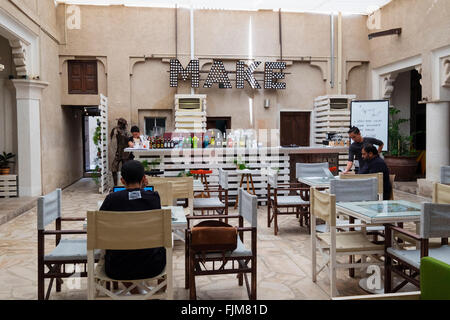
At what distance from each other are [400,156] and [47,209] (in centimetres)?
1120

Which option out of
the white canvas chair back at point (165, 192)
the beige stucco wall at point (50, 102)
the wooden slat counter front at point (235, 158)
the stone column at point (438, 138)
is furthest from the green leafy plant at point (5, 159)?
the stone column at point (438, 138)

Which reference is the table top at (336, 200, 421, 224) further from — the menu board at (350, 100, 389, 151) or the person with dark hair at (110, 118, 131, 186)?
the person with dark hair at (110, 118, 131, 186)

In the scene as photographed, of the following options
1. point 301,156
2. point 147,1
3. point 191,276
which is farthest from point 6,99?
point 191,276

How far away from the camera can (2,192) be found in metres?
10.1

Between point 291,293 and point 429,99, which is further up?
point 429,99

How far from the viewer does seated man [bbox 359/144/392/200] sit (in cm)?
570

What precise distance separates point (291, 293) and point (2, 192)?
8.30 m

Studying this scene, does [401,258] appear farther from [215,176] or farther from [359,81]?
[359,81]

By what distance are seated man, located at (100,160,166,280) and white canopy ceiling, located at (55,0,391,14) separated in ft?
33.8

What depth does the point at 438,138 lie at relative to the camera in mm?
10406

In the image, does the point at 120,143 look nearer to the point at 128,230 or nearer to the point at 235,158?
the point at 235,158

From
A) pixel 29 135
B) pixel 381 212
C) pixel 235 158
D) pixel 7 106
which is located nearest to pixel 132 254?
pixel 381 212

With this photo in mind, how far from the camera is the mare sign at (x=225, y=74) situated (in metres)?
12.7
